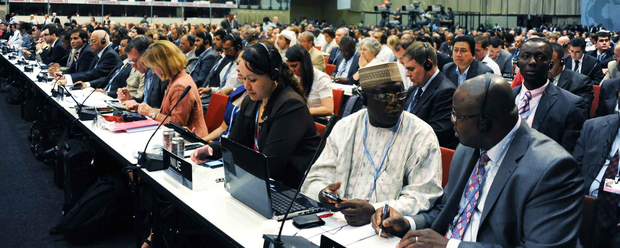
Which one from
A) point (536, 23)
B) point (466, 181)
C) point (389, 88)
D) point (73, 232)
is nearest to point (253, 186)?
point (389, 88)

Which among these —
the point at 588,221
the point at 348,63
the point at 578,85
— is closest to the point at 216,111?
the point at 578,85

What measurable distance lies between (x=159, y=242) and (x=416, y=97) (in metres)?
2.03

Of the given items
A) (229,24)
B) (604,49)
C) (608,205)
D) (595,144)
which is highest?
(229,24)

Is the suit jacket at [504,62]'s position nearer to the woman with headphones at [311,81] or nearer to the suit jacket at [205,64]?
the woman with headphones at [311,81]

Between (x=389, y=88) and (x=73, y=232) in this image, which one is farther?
(x=73, y=232)

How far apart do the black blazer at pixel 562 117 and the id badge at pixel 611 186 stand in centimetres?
65

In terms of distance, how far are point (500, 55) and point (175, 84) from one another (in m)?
5.13

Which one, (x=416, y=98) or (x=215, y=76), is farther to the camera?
(x=215, y=76)

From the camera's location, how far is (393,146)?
6.84 ft

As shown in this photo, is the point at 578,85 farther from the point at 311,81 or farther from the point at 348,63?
the point at 348,63

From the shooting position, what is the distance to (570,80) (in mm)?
4242

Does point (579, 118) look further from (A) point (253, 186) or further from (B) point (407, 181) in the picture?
(A) point (253, 186)

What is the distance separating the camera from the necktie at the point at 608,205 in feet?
7.57

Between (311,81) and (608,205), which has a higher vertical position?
(311,81)
